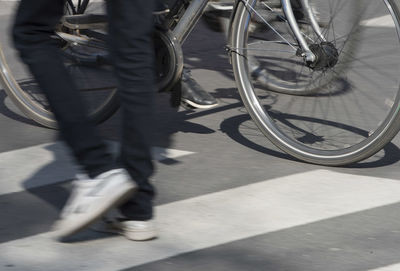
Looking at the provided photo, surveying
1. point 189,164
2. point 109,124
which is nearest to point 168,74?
point 189,164

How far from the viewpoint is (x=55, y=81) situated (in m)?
3.28

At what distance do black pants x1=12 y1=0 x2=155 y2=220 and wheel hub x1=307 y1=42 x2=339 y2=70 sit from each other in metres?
1.19

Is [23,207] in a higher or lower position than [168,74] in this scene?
lower

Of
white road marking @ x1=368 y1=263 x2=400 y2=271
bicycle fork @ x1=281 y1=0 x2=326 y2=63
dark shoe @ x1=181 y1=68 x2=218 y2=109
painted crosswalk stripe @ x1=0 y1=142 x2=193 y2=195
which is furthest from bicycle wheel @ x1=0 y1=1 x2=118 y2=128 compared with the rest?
white road marking @ x1=368 y1=263 x2=400 y2=271

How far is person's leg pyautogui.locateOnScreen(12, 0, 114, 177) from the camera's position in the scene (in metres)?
3.27

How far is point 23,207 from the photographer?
379 cm

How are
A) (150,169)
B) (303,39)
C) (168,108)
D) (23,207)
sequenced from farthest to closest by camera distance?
(168,108) → (303,39) → (23,207) → (150,169)

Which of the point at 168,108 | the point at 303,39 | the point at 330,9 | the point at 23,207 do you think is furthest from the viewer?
the point at 168,108

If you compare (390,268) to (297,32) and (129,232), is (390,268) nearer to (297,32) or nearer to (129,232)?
(129,232)

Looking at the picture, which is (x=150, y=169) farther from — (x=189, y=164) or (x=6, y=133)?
(x=6, y=133)

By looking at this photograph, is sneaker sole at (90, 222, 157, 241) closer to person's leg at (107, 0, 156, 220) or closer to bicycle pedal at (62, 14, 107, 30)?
person's leg at (107, 0, 156, 220)

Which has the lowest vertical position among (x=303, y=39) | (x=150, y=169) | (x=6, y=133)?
(x=6, y=133)

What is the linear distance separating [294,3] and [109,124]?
48.8 inches

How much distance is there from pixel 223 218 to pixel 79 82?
58.7 inches
